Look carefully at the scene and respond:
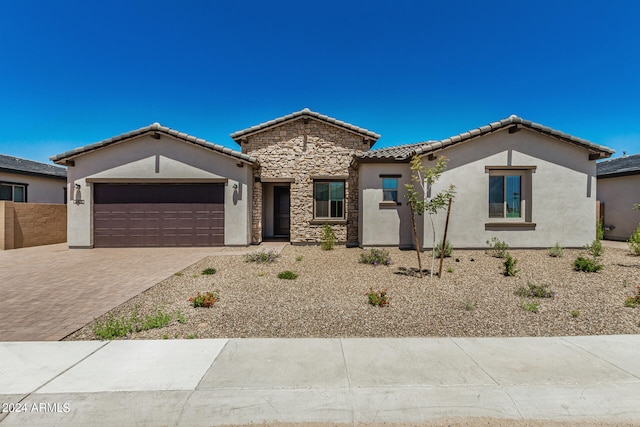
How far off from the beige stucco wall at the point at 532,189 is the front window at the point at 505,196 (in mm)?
368

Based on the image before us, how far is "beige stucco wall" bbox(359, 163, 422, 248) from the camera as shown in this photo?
38.3 feet

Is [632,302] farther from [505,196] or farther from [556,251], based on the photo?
[505,196]

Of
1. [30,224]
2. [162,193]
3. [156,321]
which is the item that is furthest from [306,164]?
[30,224]

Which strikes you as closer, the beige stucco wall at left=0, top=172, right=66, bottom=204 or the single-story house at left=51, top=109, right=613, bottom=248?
the single-story house at left=51, top=109, right=613, bottom=248

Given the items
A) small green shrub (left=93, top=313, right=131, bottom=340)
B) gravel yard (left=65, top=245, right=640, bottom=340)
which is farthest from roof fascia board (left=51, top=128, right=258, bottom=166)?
small green shrub (left=93, top=313, right=131, bottom=340)

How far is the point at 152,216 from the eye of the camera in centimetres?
1238

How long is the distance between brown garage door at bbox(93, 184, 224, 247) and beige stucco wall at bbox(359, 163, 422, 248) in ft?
20.8

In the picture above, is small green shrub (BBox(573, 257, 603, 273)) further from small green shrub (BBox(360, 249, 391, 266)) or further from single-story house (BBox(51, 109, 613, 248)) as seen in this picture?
small green shrub (BBox(360, 249, 391, 266))

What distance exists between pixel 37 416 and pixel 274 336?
8.43ft

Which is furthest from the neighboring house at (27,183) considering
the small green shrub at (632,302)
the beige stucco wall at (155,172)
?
the small green shrub at (632,302)

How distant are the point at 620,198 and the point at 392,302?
16.5 m

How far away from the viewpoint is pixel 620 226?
1428 centimetres

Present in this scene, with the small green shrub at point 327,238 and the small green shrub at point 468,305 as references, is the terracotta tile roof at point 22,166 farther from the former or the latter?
the small green shrub at point 468,305

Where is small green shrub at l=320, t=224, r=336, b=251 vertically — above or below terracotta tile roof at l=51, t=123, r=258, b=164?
below
